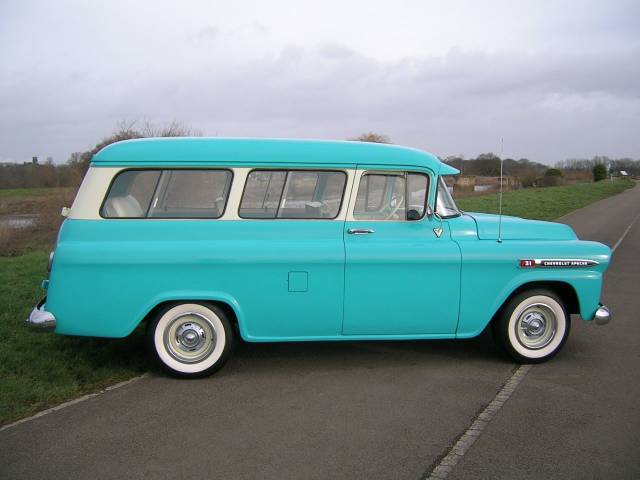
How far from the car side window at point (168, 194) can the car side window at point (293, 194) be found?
23 centimetres

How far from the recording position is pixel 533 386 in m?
4.78

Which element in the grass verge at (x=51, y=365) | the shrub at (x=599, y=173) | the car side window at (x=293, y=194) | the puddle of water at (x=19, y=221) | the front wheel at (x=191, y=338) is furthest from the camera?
the shrub at (x=599, y=173)

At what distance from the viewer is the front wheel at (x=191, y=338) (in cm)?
492

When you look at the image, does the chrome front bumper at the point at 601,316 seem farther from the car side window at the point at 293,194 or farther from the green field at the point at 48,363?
the green field at the point at 48,363

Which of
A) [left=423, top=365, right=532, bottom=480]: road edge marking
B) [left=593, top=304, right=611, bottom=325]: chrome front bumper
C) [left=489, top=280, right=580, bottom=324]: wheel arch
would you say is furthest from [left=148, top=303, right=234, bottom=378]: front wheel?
[left=593, top=304, right=611, bottom=325]: chrome front bumper

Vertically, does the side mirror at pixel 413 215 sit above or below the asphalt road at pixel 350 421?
above

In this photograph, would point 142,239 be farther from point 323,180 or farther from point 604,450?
point 604,450

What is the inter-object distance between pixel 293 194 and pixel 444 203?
4.74 ft

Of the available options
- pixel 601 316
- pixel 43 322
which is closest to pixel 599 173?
pixel 601 316

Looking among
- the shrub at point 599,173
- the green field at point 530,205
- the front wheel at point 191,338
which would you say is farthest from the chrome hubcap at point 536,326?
the shrub at point 599,173

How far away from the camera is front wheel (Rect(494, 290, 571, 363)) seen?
5258 millimetres

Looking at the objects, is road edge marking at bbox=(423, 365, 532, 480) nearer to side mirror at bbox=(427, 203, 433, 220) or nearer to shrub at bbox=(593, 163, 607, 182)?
side mirror at bbox=(427, 203, 433, 220)

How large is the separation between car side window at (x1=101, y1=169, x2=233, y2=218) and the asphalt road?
1455 millimetres

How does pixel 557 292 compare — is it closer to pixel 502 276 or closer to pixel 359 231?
pixel 502 276
